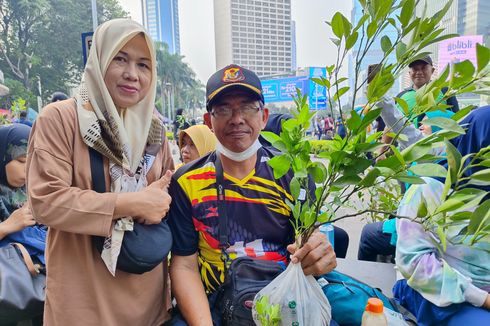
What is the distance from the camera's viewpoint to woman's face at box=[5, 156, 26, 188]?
5.84 feet

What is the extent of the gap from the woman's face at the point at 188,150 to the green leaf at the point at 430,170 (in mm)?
2149

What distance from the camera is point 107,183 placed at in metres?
1.27

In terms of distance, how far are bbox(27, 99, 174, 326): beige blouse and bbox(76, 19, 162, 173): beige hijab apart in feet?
0.16

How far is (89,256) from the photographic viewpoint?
48.4 inches

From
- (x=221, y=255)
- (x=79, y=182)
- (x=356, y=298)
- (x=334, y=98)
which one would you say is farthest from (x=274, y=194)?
(x=79, y=182)

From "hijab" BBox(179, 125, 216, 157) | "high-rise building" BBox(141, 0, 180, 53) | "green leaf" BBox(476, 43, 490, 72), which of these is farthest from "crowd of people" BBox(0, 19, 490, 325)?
"high-rise building" BBox(141, 0, 180, 53)

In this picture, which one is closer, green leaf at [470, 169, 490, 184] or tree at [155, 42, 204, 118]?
green leaf at [470, 169, 490, 184]

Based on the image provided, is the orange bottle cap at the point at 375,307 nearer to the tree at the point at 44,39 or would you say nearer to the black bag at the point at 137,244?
the black bag at the point at 137,244

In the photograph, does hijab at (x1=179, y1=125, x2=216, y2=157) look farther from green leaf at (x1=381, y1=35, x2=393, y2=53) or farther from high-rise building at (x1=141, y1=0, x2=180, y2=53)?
high-rise building at (x1=141, y1=0, x2=180, y2=53)

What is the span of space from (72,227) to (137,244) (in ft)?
0.73

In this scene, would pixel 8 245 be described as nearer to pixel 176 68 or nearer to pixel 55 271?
pixel 55 271

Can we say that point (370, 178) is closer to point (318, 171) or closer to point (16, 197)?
point (318, 171)

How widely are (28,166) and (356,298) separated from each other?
4.45 ft

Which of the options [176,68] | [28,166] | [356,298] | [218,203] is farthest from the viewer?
[176,68]
